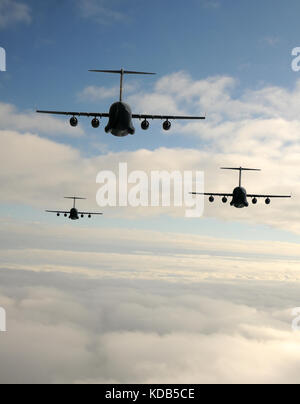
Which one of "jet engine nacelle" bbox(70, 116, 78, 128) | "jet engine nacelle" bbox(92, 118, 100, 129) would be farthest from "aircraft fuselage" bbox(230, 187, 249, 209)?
"jet engine nacelle" bbox(70, 116, 78, 128)

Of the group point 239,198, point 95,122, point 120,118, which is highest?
point 95,122

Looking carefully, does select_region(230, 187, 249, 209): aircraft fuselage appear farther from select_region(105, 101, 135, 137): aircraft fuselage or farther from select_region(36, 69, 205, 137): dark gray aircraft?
select_region(105, 101, 135, 137): aircraft fuselage

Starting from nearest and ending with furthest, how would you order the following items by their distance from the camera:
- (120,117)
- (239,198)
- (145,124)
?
(120,117), (145,124), (239,198)

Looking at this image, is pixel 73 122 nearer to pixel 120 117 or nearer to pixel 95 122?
pixel 95 122

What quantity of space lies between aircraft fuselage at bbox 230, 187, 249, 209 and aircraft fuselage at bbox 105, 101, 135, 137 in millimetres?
39327

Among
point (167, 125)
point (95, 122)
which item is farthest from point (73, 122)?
point (167, 125)

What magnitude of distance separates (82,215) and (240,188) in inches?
1968

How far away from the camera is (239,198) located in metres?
67.8

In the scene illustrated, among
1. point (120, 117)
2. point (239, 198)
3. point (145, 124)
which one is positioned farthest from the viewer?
point (239, 198)

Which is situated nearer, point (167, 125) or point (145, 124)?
point (167, 125)

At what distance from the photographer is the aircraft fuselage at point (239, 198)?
67.8 meters

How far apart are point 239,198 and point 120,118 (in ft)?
135
